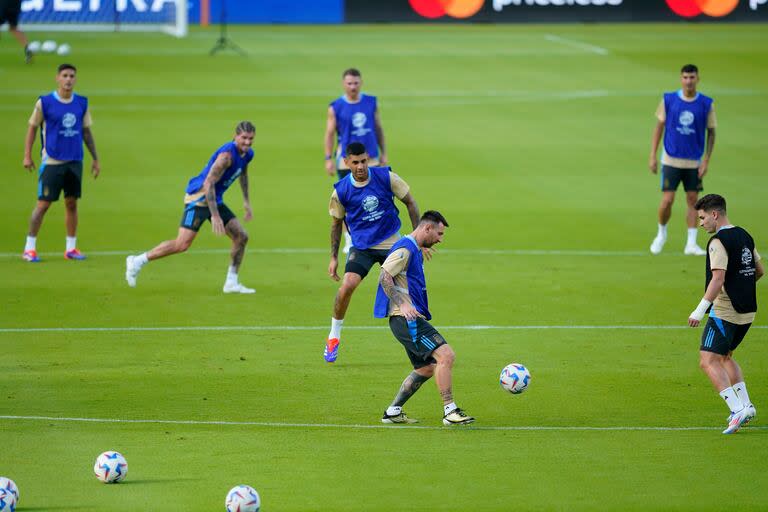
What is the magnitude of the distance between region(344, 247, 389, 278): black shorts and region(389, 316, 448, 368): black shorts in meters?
2.79

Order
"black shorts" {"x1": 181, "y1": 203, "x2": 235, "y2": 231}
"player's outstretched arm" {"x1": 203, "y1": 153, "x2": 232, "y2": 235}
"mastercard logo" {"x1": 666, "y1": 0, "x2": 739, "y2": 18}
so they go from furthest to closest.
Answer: "mastercard logo" {"x1": 666, "y1": 0, "x2": 739, "y2": 18} < "black shorts" {"x1": 181, "y1": 203, "x2": 235, "y2": 231} < "player's outstretched arm" {"x1": 203, "y1": 153, "x2": 232, "y2": 235}

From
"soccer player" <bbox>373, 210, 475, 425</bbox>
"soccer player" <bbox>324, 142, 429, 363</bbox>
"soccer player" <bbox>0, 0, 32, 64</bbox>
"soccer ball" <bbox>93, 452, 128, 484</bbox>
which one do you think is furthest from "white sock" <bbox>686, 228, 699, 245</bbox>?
"soccer player" <bbox>0, 0, 32, 64</bbox>

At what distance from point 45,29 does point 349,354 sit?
3662cm

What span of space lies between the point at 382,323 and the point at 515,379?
4673 millimetres

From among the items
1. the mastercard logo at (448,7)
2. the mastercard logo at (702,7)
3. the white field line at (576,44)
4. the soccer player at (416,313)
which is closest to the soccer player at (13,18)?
the mastercard logo at (448,7)

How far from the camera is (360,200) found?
15.1 meters


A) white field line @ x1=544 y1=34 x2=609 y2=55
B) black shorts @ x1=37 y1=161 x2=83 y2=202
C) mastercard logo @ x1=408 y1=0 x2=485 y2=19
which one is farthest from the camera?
mastercard logo @ x1=408 y1=0 x2=485 y2=19

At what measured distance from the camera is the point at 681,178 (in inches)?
843

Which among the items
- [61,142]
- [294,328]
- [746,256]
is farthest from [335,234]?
[61,142]

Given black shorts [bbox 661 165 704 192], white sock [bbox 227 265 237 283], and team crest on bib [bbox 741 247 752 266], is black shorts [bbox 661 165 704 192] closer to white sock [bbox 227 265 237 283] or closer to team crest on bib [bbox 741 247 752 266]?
white sock [bbox 227 265 237 283]

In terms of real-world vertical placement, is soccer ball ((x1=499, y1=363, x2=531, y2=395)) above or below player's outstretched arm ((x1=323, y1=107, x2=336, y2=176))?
below

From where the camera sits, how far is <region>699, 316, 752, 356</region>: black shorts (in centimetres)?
1252

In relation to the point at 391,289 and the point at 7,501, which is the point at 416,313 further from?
the point at 7,501

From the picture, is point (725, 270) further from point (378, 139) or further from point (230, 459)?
point (378, 139)
